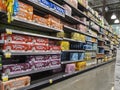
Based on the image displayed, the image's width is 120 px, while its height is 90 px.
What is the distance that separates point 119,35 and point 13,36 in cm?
1323

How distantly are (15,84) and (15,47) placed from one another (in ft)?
1.89

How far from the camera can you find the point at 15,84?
241 centimetres

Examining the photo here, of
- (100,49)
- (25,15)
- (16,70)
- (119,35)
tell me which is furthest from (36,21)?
(119,35)

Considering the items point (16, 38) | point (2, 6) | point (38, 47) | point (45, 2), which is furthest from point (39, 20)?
point (2, 6)

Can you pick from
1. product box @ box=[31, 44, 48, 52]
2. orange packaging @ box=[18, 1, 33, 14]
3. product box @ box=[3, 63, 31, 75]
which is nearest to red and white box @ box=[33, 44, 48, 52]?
product box @ box=[31, 44, 48, 52]

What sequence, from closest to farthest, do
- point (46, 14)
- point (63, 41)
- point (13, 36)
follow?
point (13, 36) < point (46, 14) < point (63, 41)

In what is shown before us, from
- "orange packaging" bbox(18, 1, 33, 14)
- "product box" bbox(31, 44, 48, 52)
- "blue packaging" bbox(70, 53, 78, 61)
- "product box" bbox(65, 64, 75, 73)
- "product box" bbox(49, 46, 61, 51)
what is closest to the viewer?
"orange packaging" bbox(18, 1, 33, 14)

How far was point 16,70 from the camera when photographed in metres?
2.47

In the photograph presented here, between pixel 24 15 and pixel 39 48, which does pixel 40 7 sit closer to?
pixel 24 15

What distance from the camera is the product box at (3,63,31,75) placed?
7.56 feet

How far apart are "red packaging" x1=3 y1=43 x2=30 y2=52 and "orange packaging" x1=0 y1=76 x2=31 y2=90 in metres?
0.46

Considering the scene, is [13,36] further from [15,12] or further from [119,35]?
[119,35]

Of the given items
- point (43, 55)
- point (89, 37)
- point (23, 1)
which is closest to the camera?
point (23, 1)

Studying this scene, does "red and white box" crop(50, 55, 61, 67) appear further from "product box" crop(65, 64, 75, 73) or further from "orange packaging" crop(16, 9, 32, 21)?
"orange packaging" crop(16, 9, 32, 21)
